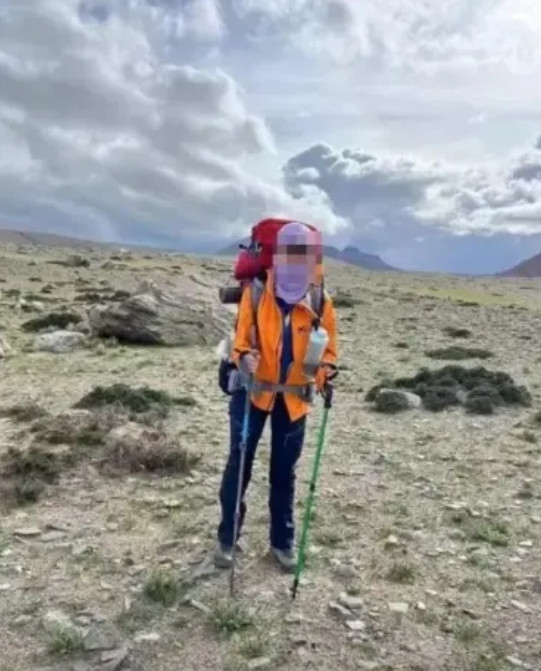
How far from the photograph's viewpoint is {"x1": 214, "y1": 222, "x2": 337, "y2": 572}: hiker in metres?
6.07

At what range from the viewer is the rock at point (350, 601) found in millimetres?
6375

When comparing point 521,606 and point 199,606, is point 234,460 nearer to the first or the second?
point 199,606

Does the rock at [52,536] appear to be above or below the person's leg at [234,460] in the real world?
below

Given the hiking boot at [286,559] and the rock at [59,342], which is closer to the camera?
the hiking boot at [286,559]

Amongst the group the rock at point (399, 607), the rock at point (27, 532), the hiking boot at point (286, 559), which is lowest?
the rock at point (399, 607)

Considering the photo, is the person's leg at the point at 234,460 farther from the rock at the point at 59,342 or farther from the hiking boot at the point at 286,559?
the rock at the point at 59,342

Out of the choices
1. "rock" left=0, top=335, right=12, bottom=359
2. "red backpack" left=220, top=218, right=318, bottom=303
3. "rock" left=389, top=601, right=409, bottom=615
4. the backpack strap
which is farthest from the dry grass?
"rock" left=0, top=335, right=12, bottom=359

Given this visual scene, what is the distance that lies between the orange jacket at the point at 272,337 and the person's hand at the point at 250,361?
4 centimetres

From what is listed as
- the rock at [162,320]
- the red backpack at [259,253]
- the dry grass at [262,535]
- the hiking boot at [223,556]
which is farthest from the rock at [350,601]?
the rock at [162,320]

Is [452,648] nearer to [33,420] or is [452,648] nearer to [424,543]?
[424,543]

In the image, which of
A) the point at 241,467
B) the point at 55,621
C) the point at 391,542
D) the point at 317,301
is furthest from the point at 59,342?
the point at 317,301

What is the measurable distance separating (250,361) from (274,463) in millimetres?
1127

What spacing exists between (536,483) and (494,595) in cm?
322

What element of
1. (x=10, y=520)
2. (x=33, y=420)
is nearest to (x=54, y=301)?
(x=33, y=420)
